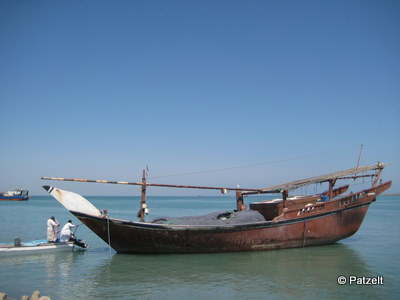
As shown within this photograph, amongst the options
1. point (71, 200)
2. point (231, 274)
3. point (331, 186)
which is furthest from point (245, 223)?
A: point (71, 200)

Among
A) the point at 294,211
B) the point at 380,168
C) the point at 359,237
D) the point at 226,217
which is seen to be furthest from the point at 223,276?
the point at 359,237

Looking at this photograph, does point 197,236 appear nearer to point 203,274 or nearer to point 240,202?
point 203,274

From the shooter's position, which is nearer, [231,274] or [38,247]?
[231,274]

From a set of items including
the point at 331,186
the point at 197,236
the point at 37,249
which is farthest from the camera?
the point at 331,186

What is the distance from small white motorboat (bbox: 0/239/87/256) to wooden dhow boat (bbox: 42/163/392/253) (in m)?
1.78

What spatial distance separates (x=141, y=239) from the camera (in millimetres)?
13523

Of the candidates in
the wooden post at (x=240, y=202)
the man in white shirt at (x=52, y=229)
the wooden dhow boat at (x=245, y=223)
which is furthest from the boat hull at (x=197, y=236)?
the man in white shirt at (x=52, y=229)

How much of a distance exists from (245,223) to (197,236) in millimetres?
1923

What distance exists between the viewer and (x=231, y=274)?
11328 mm

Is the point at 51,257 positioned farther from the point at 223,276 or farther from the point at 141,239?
the point at 223,276

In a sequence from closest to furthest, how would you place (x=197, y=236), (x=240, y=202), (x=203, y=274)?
1. (x=203, y=274)
2. (x=197, y=236)
3. (x=240, y=202)

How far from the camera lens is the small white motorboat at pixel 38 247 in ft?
44.5

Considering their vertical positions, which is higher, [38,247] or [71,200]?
[71,200]

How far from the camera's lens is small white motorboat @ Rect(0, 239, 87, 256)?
44.5 feet
